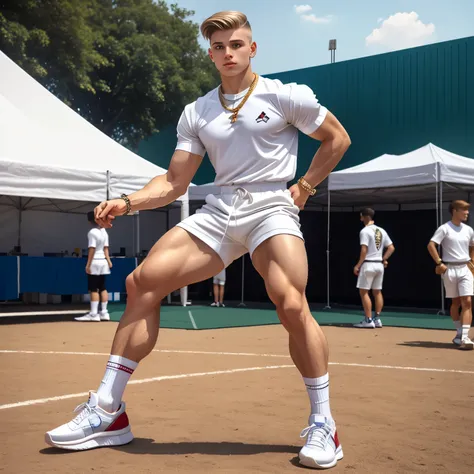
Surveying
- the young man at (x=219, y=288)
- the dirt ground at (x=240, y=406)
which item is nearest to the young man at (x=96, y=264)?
the dirt ground at (x=240, y=406)

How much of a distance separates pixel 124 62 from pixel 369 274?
23740mm

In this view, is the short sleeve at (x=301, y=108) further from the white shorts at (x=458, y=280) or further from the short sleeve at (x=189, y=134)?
the white shorts at (x=458, y=280)

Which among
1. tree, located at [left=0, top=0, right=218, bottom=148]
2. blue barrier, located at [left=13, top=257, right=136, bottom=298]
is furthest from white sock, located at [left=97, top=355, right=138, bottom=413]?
tree, located at [left=0, top=0, right=218, bottom=148]

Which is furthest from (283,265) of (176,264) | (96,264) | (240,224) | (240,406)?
(96,264)

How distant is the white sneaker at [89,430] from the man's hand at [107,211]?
0.94 meters

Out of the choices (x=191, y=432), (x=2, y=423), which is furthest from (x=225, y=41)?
(x=2, y=423)

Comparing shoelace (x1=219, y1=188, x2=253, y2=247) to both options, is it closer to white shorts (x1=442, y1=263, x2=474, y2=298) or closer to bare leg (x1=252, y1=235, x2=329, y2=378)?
bare leg (x1=252, y1=235, x2=329, y2=378)

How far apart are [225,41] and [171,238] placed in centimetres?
111

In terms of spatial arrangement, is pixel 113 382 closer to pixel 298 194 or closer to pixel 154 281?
pixel 154 281

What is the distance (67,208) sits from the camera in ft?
71.1

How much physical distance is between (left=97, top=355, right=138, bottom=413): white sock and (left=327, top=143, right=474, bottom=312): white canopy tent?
1201 cm

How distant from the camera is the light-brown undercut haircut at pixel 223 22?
4.33 meters

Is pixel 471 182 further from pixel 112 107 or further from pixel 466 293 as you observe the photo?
pixel 112 107

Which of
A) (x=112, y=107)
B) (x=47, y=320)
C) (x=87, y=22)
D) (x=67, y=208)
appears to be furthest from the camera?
(x=112, y=107)
